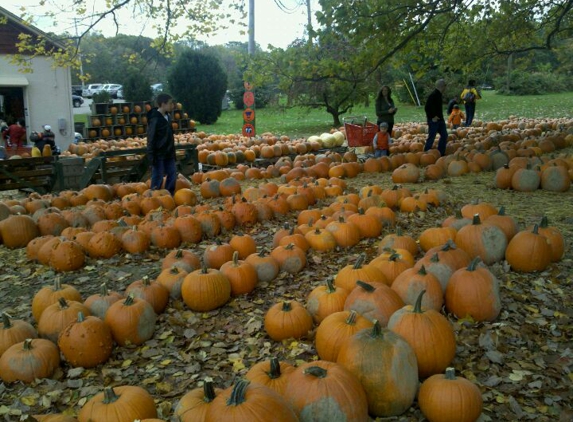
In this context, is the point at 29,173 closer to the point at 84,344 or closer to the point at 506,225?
the point at 84,344

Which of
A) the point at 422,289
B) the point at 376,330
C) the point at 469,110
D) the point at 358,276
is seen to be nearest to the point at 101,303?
the point at 358,276

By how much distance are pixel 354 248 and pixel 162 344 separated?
2541 mm

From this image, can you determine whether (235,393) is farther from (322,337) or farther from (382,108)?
(382,108)

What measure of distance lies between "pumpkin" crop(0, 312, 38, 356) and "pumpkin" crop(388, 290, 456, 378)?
2639 millimetres

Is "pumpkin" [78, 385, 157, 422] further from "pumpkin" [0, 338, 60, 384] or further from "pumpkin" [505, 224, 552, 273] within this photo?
"pumpkin" [505, 224, 552, 273]

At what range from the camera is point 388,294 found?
3.72 metres

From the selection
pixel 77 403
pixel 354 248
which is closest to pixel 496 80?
pixel 354 248

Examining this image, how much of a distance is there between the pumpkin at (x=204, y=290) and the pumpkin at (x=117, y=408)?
5.24 ft

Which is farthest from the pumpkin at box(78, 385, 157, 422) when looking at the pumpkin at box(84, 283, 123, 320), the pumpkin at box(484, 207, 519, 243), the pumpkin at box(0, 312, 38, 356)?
the pumpkin at box(484, 207, 519, 243)

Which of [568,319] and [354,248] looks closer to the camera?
[568,319]

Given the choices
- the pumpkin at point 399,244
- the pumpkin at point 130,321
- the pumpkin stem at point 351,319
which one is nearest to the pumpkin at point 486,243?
the pumpkin at point 399,244

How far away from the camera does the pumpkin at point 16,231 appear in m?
6.47

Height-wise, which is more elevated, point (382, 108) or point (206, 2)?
point (206, 2)

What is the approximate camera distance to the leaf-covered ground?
316 cm
